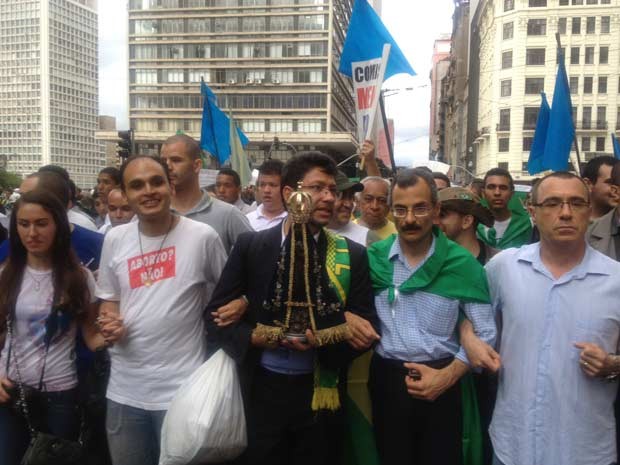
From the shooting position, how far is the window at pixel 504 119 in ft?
190

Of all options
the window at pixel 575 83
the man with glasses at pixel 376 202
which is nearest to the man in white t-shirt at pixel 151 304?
the man with glasses at pixel 376 202

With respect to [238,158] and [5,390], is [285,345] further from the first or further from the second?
[238,158]

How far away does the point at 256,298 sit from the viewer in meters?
2.80

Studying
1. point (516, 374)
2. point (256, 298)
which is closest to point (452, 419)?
point (516, 374)

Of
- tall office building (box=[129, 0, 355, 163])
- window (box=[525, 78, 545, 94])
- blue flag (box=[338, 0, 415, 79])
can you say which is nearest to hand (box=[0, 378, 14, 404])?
blue flag (box=[338, 0, 415, 79])

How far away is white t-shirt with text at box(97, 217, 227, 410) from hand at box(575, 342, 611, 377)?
5.73ft

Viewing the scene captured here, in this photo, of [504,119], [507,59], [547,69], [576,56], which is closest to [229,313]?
[504,119]

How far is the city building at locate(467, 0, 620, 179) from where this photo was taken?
55.8 metres

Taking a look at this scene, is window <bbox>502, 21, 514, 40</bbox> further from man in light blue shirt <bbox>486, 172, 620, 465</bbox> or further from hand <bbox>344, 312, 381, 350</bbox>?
hand <bbox>344, 312, 381, 350</bbox>

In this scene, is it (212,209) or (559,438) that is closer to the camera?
(559,438)

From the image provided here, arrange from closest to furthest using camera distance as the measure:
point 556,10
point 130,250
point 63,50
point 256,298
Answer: point 256,298 < point 130,250 < point 556,10 < point 63,50

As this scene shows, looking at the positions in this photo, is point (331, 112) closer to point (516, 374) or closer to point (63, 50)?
point (516, 374)

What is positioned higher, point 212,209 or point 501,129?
point 501,129

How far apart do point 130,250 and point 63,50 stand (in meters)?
154
